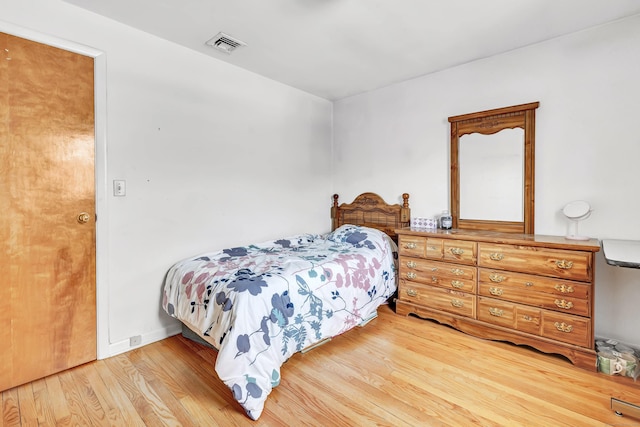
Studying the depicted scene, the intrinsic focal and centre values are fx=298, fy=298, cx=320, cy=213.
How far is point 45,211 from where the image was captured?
6.23 feet

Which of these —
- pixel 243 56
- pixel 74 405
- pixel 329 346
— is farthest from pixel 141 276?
pixel 243 56

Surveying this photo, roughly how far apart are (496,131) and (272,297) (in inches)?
95.6

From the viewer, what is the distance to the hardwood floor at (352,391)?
1532 mm

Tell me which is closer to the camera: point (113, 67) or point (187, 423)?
point (187, 423)

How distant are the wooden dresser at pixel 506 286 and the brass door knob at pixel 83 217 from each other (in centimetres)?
251

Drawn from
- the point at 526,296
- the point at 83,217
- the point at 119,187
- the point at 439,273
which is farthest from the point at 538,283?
the point at 83,217

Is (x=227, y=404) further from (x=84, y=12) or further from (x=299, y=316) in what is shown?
(x=84, y=12)

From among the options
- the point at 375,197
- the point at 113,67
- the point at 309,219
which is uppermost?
the point at 113,67

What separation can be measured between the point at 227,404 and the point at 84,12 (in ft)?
8.74

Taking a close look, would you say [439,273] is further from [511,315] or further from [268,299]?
[268,299]

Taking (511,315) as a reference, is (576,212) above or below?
above

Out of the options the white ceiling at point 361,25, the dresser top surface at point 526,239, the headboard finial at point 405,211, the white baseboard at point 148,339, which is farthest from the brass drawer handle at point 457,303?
the white baseboard at point 148,339

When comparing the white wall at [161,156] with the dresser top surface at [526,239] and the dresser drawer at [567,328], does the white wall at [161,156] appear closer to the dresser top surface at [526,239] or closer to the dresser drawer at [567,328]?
the dresser top surface at [526,239]

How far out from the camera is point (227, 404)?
1642 millimetres
